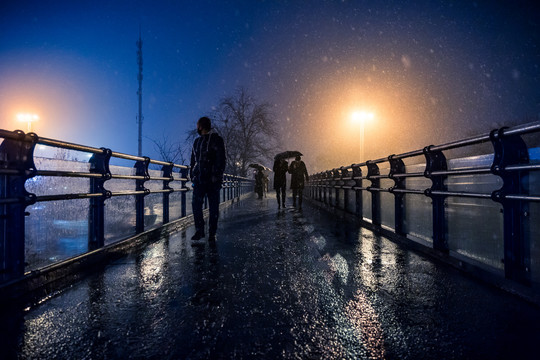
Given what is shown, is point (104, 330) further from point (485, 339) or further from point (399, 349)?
point (485, 339)

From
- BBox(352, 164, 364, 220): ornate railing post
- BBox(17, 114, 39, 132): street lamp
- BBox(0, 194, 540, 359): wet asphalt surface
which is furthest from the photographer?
BBox(17, 114, 39, 132): street lamp

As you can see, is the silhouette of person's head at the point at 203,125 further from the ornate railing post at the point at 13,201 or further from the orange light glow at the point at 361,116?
the orange light glow at the point at 361,116

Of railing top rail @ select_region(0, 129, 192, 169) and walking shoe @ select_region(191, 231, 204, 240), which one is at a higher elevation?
railing top rail @ select_region(0, 129, 192, 169)

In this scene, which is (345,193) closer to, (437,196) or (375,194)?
(375,194)

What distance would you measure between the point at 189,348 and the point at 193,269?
6.14 ft

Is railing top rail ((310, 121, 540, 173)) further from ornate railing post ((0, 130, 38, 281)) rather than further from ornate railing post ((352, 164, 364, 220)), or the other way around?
ornate railing post ((0, 130, 38, 281))

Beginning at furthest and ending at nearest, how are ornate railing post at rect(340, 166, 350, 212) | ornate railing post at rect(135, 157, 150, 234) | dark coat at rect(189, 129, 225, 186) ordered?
ornate railing post at rect(340, 166, 350, 212), ornate railing post at rect(135, 157, 150, 234), dark coat at rect(189, 129, 225, 186)

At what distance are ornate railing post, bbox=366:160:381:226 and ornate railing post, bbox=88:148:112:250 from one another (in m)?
4.96

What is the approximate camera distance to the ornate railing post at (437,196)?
171 inches

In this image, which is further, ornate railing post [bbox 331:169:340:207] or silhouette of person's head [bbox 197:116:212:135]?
ornate railing post [bbox 331:169:340:207]

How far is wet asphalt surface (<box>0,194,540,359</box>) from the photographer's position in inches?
73.9

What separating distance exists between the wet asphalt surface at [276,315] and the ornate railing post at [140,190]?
1710 mm

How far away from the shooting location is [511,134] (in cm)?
302

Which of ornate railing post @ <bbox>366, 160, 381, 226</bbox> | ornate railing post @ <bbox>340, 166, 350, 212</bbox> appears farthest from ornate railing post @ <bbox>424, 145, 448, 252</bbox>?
ornate railing post @ <bbox>340, 166, 350, 212</bbox>
